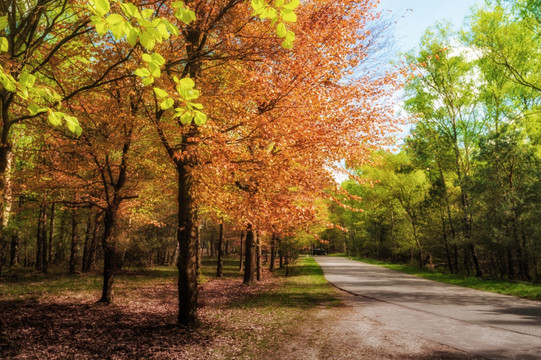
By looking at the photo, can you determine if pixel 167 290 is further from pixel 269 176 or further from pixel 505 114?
pixel 505 114

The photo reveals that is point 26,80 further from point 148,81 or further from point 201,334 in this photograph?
point 201,334

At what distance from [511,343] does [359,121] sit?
6038 mm

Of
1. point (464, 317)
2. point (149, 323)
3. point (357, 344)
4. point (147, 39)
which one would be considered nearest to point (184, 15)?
point (147, 39)

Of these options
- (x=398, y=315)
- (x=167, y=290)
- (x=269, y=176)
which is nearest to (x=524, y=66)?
(x=398, y=315)

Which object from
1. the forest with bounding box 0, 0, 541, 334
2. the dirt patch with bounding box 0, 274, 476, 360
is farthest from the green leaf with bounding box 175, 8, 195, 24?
the dirt patch with bounding box 0, 274, 476, 360

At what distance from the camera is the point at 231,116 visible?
22.8 ft

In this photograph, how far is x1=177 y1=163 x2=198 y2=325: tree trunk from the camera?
26.6ft

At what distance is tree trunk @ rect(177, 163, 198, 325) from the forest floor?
52 cm

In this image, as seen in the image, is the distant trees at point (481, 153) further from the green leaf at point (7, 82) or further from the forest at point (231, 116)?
the green leaf at point (7, 82)

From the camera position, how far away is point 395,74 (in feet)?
27.8

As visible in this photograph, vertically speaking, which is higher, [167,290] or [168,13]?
[168,13]

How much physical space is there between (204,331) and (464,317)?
285 inches

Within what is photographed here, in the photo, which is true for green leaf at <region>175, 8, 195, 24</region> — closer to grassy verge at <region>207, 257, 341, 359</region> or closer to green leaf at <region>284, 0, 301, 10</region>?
green leaf at <region>284, 0, 301, 10</region>

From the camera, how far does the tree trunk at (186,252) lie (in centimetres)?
812
